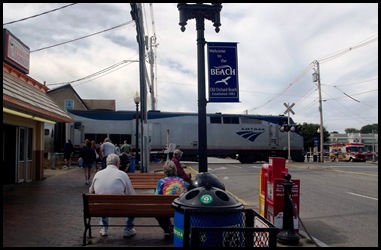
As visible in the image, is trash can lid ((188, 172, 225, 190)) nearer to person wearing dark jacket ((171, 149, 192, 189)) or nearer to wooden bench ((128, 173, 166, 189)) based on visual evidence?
person wearing dark jacket ((171, 149, 192, 189))

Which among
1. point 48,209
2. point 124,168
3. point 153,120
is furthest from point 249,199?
point 153,120

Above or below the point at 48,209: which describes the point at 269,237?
above

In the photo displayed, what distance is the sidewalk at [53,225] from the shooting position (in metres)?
6.69

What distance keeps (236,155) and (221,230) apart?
1325 inches

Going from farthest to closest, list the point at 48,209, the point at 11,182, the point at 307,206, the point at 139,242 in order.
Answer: the point at 11,182 → the point at 307,206 → the point at 48,209 → the point at 139,242

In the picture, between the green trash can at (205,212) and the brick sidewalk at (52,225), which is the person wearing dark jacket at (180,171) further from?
the green trash can at (205,212)

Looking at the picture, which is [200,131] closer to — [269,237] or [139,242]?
[139,242]

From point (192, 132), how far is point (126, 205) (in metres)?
28.5

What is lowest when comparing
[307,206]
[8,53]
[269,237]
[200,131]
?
[307,206]

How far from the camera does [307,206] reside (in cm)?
1122

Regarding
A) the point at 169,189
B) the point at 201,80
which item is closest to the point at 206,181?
the point at 169,189

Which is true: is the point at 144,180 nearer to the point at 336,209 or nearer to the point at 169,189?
the point at 169,189

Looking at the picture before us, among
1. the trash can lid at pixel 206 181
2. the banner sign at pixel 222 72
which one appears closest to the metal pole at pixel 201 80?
the banner sign at pixel 222 72

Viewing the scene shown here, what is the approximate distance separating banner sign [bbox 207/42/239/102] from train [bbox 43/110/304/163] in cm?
2660
